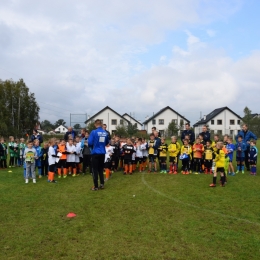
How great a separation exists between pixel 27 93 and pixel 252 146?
4421 cm

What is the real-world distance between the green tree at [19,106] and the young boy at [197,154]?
128 ft

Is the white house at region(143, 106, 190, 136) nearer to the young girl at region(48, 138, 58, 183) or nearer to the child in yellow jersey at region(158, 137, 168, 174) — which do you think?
the child in yellow jersey at region(158, 137, 168, 174)

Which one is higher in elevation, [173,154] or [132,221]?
[173,154]

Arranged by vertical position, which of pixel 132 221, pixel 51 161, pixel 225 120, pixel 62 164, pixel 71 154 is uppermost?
pixel 225 120

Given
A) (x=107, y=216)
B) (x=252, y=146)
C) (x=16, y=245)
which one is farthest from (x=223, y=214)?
(x=252, y=146)

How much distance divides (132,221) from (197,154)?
277 inches

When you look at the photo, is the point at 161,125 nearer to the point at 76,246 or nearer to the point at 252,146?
the point at 252,146

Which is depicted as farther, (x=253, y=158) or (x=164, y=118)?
(x=164, y=118)

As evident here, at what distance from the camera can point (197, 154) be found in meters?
12.4

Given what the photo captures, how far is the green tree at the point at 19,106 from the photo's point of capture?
154 ft

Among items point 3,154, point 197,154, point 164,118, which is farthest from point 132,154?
point 164,118

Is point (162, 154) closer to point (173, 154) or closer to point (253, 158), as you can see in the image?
point (173, 154)

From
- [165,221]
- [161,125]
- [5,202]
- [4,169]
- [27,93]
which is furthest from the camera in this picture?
[161,125]

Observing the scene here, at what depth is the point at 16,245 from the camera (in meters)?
4.86
